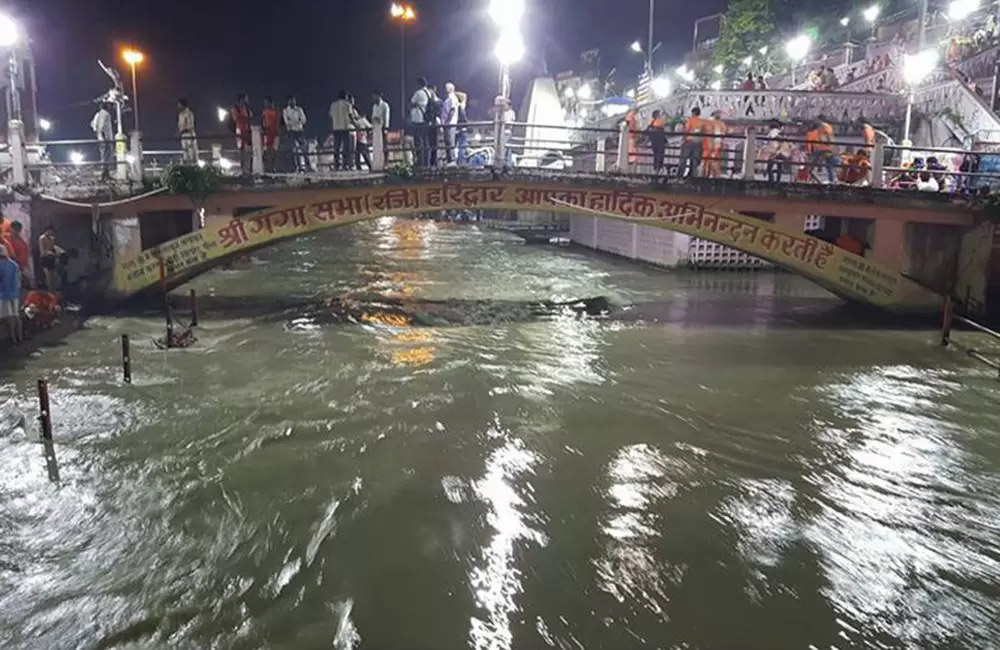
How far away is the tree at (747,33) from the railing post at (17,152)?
39031mm

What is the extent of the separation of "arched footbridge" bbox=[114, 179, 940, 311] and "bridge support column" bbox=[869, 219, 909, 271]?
1.46 ft

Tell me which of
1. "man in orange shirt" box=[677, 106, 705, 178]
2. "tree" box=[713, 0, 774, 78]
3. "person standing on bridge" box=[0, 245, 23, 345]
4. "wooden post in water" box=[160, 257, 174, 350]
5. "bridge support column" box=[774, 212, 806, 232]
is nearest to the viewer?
"person standing on bridge" box=[0, 245, 23, 345]

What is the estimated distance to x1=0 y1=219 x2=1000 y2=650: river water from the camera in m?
6.09

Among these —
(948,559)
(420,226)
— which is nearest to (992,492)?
(948,559)

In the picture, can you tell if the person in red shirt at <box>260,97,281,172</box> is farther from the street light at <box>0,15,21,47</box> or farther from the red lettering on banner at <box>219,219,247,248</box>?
→ the street light at <box>0,15,21,47</box>

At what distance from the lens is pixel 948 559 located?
280 inches

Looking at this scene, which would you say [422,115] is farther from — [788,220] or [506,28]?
[788,220]

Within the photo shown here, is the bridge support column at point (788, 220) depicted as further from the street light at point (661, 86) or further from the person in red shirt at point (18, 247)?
the street light at point (661, 86)

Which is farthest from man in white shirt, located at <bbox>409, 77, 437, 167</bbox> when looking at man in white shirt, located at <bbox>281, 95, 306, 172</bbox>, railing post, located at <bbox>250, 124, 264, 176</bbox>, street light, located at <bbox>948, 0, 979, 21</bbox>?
street light, located at <bbox>948, 0, 979, 21</bbox>

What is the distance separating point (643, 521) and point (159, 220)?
1680cm

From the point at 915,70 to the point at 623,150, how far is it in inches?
643

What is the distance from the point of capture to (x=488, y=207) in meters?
17.2

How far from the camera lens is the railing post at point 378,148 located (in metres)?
16.7

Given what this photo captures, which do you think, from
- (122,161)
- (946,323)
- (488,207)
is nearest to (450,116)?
(488,207)
